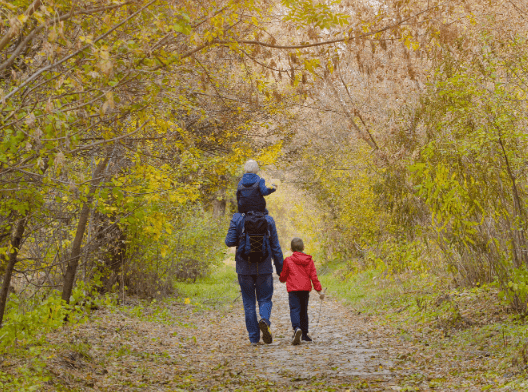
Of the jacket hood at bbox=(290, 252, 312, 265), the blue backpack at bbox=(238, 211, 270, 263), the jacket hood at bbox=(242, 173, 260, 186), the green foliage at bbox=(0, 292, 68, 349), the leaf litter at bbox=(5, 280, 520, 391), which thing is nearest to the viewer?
the leaf litter at bbox=(5, 280, 520, 391)

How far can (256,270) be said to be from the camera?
24.8ft

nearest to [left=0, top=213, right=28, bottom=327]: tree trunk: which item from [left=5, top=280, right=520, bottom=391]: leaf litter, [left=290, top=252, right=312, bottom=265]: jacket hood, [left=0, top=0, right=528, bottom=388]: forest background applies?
[left=0, top=0, right=528, bottom=388]: forest background

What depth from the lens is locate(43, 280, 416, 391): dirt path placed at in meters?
5.39

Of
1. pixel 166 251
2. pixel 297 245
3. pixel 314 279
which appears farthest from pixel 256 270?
pixel 166 251

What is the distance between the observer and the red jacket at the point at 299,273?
765 centimetres

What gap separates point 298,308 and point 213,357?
1411 millimetres

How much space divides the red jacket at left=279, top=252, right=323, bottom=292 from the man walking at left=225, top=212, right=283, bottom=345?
15cm

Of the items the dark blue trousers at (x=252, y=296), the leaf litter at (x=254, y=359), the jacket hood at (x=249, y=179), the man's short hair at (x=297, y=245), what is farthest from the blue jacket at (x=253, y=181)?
the leaf litter at (x=254, y=359)

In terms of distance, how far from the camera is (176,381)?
19.0 feet

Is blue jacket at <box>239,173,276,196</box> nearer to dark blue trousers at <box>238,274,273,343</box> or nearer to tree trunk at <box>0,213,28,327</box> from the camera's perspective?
dark blue trousers at <box>238,274,273,343</box>

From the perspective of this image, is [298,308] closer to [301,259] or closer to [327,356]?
[301,259]

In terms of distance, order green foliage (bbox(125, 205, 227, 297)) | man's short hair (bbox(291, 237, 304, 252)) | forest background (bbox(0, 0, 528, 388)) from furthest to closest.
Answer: green foliage (bbox(125, 205, 227, 297)), man's short hair (bbox(291, 237, 304, 252)), forest background (bbox(0, 0, 528, 388))

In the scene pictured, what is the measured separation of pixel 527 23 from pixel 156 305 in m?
9.55

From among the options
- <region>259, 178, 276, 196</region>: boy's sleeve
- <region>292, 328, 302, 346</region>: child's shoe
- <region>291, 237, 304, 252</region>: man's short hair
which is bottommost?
<region>292, 328, 302, 346</region>: child's shoe
